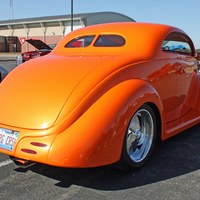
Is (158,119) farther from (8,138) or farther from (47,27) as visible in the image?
(47,27)

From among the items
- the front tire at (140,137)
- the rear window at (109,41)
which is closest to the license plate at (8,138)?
the front tire at (140,137)

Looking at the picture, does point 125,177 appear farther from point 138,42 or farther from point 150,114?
point 138,42

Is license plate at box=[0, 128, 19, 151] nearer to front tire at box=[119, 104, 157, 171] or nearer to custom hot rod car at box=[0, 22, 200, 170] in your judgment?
custom hot rod car at box=[0, 22, 200, 170]

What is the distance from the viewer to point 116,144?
91.4 inches

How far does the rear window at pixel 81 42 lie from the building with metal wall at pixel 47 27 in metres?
31.2

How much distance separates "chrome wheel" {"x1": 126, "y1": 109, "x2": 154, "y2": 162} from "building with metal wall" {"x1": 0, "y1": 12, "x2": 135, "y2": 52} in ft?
107

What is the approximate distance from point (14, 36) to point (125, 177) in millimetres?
45400

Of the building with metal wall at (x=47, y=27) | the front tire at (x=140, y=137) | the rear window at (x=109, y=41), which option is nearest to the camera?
the front tire at (x=140, y=137)

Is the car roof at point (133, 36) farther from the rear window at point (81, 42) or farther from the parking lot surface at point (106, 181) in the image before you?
the parking lot surface at point (106, 181)

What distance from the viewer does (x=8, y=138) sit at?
2371 millimetres

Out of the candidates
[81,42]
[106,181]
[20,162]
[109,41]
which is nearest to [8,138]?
[20,162]

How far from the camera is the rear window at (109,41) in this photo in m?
3.33

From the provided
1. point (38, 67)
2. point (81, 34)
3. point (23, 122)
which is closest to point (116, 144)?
point (23, 122)

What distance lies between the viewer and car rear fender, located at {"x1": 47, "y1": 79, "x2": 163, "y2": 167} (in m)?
2.17
